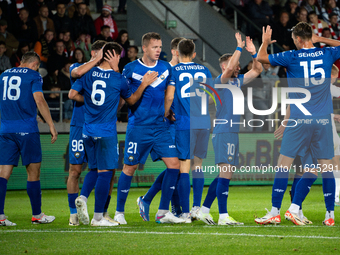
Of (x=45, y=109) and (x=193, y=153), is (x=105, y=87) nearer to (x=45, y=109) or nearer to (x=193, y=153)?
(x=45, y=109)

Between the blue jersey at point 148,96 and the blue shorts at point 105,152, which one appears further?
the blue jersey at point 148,96

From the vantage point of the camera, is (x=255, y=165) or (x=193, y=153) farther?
(x=255, y=165)

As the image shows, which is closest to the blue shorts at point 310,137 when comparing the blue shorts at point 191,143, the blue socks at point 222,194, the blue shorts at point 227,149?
the blue shorts at point 227,149

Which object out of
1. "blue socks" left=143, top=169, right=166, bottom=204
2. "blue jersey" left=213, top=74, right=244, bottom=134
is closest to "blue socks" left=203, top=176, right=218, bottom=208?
"blue socks" left=143, top=169, right=166, bottom=204

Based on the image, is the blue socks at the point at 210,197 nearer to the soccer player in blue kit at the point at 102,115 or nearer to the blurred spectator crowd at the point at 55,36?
the soccer player in blue kit at the point at 102,115

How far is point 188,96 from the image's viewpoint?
700 centimetres

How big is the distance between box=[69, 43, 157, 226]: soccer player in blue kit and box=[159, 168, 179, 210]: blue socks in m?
0.73

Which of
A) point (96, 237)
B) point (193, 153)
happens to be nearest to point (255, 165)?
point (193, 153)

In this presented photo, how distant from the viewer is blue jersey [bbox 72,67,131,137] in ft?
21.2

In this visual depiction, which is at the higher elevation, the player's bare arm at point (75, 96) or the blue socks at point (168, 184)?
the player's bare arm at point (75, 96)

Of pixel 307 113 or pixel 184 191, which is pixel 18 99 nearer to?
pixel 184 191

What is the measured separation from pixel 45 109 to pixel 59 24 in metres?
8.48

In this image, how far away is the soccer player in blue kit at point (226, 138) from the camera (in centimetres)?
664

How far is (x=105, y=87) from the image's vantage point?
647 cm
